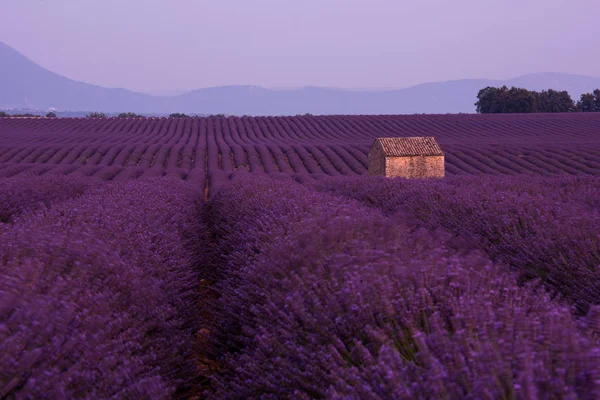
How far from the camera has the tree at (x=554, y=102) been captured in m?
59.8

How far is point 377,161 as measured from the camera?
69.8 ft

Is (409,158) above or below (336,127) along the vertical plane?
below

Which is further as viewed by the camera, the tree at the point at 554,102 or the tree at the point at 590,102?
the tree at the point at 590,102

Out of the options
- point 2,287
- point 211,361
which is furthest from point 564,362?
point 211,361

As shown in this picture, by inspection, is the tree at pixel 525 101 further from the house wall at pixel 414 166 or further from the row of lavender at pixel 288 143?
the house wall at pixel 414 166

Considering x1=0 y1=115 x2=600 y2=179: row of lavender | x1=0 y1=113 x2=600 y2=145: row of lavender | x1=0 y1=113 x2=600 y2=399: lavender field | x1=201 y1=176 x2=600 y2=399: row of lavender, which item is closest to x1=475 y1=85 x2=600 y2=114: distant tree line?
x1=0 y1=113 x2=600 y2=145: row of lavender

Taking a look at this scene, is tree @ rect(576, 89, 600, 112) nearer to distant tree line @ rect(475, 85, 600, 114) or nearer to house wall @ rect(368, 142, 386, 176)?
distant tree line @ rect(475, 85, 600, 114)

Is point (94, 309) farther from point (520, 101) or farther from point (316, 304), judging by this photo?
point (520, 101)

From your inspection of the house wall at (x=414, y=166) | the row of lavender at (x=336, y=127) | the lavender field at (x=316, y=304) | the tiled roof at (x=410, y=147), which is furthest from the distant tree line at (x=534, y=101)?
the lavender field at (x=316, y=304)

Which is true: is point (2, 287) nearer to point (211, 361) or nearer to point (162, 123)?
point (211, 361)

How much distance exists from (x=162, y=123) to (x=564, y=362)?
4945 cm

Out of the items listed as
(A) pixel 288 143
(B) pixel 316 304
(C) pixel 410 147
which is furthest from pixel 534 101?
(B) pixel 316 304

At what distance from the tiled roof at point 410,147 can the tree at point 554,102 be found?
4412 centimetres

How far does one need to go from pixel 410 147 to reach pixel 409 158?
0.61 metres
